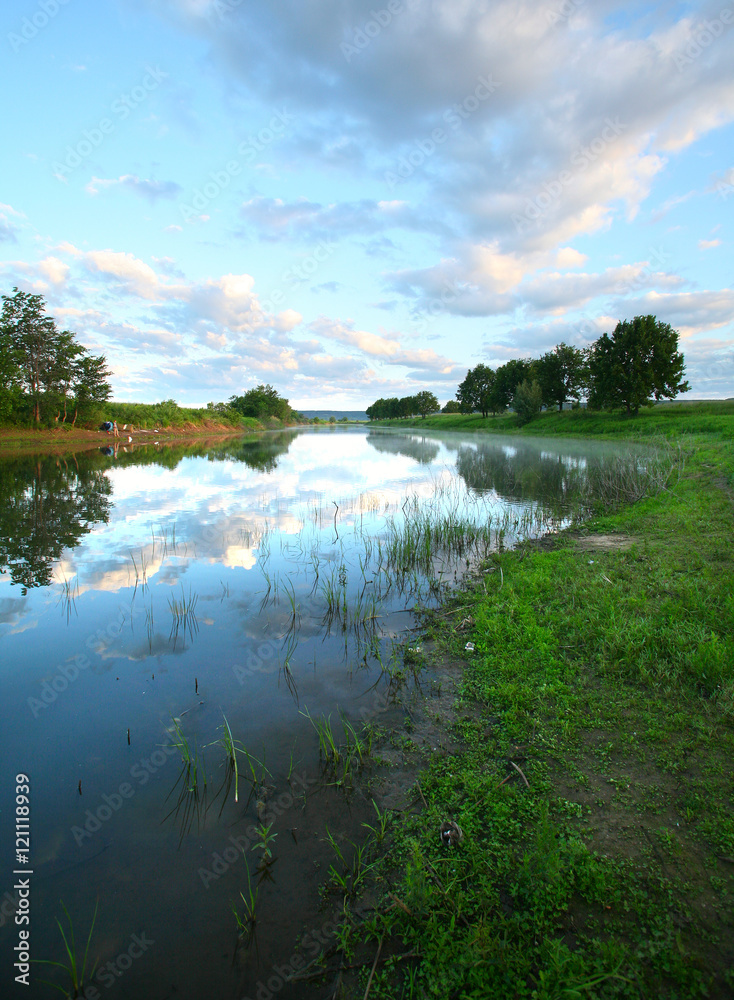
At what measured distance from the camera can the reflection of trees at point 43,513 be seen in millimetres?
9500

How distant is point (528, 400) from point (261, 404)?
71.1m

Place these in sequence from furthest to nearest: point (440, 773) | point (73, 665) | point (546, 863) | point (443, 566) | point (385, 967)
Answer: point (443, 566) < point (73, 665) < point (440, 773) < point (546, 863) < point (385, 967)

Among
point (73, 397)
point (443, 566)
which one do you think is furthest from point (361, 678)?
point (73, 397)

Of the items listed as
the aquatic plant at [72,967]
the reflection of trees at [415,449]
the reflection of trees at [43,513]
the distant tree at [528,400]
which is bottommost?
the aquatic plant at [72,967]

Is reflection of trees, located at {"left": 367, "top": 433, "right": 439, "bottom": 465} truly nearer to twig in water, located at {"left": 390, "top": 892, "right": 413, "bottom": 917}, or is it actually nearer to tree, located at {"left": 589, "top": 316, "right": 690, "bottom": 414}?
tree, located at {"left": 589, "top": 316, "right": 690, "bottom": 414}

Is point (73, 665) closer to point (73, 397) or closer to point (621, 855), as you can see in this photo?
point (621, 855)

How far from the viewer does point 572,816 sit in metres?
3.23

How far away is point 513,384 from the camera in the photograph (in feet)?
253

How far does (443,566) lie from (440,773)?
19.5 feet

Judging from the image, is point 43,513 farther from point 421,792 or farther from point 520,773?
point 520,773

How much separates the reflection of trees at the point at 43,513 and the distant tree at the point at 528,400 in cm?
5815

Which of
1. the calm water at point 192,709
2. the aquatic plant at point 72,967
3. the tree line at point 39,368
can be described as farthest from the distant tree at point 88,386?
the aquatic plant at point 72,967

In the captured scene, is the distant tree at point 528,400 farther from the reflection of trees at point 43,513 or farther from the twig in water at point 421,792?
the twig in water at point 421,792

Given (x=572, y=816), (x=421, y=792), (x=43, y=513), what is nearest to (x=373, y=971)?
(x=421, y=792)
